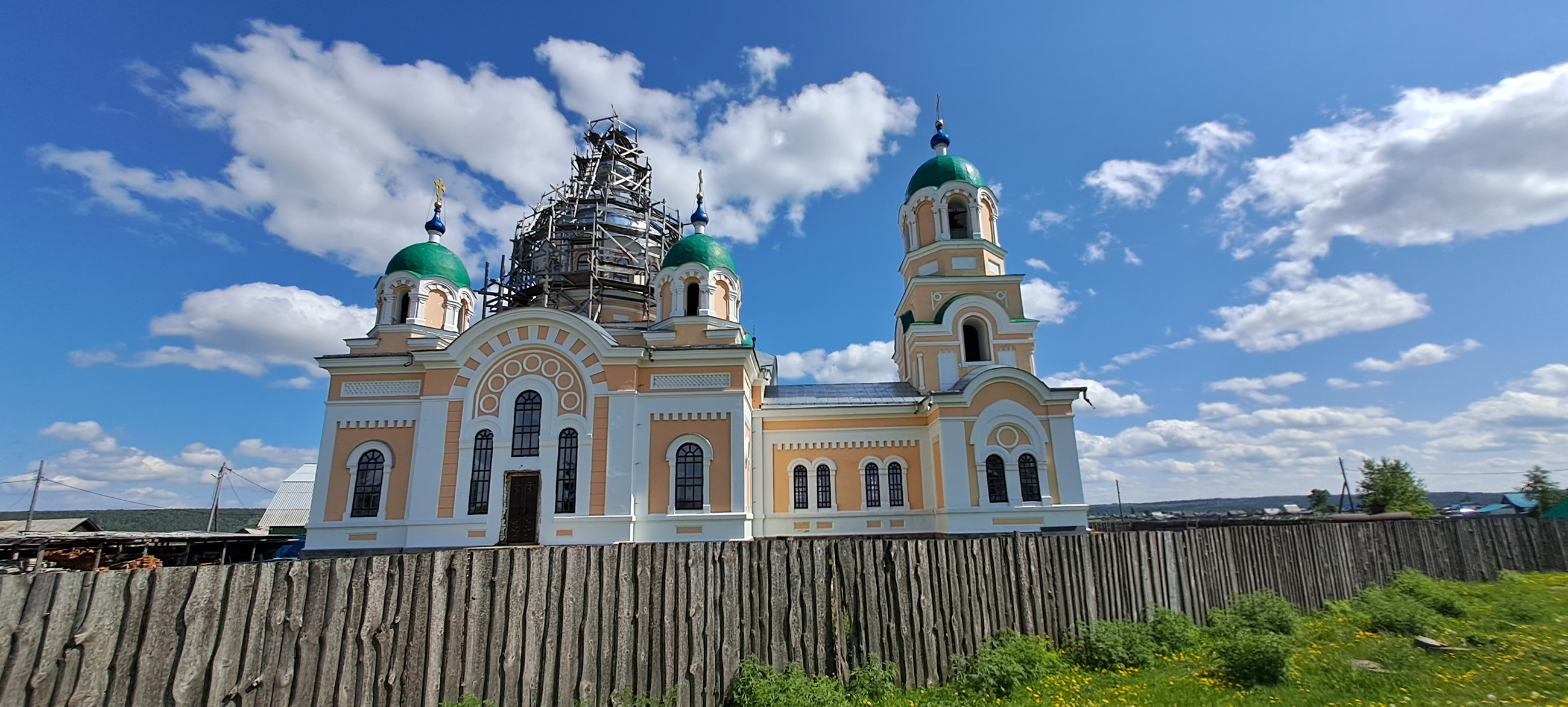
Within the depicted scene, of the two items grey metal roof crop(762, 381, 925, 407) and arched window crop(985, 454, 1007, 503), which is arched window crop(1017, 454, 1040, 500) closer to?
arched window crop(985, 454, 1007, 503)

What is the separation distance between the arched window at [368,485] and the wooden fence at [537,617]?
44.3 ft

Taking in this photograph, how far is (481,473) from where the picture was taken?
16828 mm

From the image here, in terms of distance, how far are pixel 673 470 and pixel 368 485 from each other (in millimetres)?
7822

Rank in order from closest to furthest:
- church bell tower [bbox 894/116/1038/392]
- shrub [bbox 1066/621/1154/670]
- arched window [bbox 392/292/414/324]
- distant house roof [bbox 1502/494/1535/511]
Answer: shrub [bbox 1066/621/1154/670], arched window [bbox 392/292/414/324], church bell tower [bbox 894/116/1038/392], distant house roof [bbox 1502/494/1535/511]

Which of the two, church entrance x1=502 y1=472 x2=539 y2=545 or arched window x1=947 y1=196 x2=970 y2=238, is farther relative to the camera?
arched window x1=947 y1=196 x2=970 y2=238

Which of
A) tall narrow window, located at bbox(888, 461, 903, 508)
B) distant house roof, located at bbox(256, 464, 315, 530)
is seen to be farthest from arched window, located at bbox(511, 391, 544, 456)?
distant house roof, located at bbox(256, 464, 315, 530)

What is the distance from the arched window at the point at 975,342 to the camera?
2102cm

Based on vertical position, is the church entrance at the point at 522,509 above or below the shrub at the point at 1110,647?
above

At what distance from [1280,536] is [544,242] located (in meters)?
22.8

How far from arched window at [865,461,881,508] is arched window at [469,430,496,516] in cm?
996

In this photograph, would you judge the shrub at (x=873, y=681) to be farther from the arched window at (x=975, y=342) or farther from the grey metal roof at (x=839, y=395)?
the arched window at (x=975, y=342)

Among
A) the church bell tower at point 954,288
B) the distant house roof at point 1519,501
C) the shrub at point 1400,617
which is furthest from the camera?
the distant house roof at point 1519,501

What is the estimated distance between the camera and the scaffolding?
75.5 ft

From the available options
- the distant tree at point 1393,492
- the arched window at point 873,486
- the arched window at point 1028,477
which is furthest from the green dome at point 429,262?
the distant tree at point 1393,492
